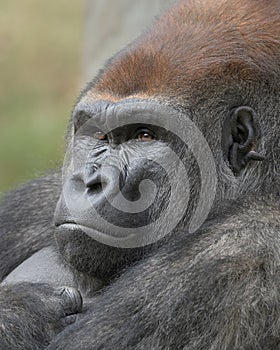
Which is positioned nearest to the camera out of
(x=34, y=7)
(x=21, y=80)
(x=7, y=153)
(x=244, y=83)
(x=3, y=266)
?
(x=244, y=83)

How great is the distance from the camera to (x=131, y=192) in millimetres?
4266

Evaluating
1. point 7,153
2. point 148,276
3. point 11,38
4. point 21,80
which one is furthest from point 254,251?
point 11,38

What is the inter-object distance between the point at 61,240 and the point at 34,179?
123 centimetres

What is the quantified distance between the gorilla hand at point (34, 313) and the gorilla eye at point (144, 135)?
2.26 ft

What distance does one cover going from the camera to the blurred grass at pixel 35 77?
11.8 m

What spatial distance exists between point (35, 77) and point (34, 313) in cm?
1032

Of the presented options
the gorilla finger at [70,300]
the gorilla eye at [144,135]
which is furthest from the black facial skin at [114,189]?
the gorilla finger at [70,300]

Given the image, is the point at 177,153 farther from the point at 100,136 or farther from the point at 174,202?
the point at 100,136

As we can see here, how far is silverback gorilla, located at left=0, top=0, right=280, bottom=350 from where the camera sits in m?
3.90

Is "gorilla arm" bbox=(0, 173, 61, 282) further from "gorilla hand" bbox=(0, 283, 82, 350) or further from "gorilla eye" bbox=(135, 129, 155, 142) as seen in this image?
"gorilla eye" bbox=(135, 129, 155, 142)

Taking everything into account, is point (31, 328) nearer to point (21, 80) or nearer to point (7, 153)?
point (7, 153)

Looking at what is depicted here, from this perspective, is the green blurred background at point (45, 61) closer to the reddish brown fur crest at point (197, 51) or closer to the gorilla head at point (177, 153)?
the reddish brown fur crest at point (197, 51)

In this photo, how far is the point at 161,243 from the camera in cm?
432

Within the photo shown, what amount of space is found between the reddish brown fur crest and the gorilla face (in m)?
0.12
